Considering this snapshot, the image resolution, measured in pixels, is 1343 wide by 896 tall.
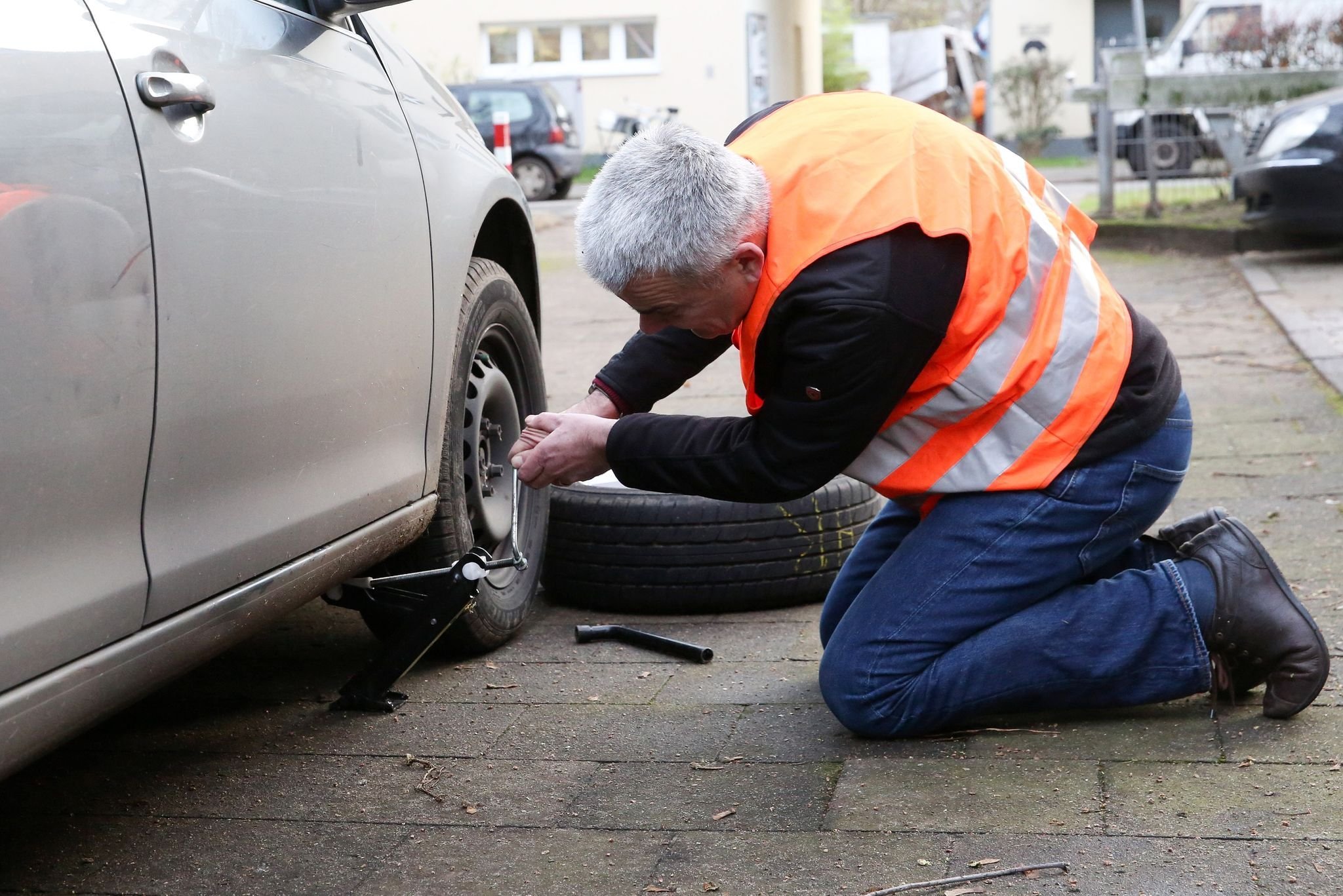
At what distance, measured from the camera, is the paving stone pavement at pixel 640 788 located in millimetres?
2045

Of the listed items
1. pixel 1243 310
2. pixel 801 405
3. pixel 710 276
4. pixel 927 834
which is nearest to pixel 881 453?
pixel 801 405

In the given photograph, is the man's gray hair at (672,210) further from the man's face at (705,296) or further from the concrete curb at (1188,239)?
the concrete curb at (1188,239)

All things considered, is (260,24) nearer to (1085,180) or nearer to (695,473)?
(695,473)

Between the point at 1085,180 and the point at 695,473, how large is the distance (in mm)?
16313

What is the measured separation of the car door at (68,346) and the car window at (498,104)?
18.3 m

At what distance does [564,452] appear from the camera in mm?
2447

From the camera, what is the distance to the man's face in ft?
7.11

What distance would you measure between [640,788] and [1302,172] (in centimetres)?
730

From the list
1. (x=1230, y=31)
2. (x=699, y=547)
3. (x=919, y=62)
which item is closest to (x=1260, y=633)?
(x=699, y=547)

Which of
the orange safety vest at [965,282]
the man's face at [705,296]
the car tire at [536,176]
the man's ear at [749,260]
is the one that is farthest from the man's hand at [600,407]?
the car tire at [536,176]

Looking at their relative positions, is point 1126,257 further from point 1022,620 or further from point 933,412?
point 933,412

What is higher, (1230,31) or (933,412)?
(1230,31)

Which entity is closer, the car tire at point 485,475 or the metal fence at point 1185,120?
the car tire at point 485,475

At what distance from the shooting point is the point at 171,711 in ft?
9.23
